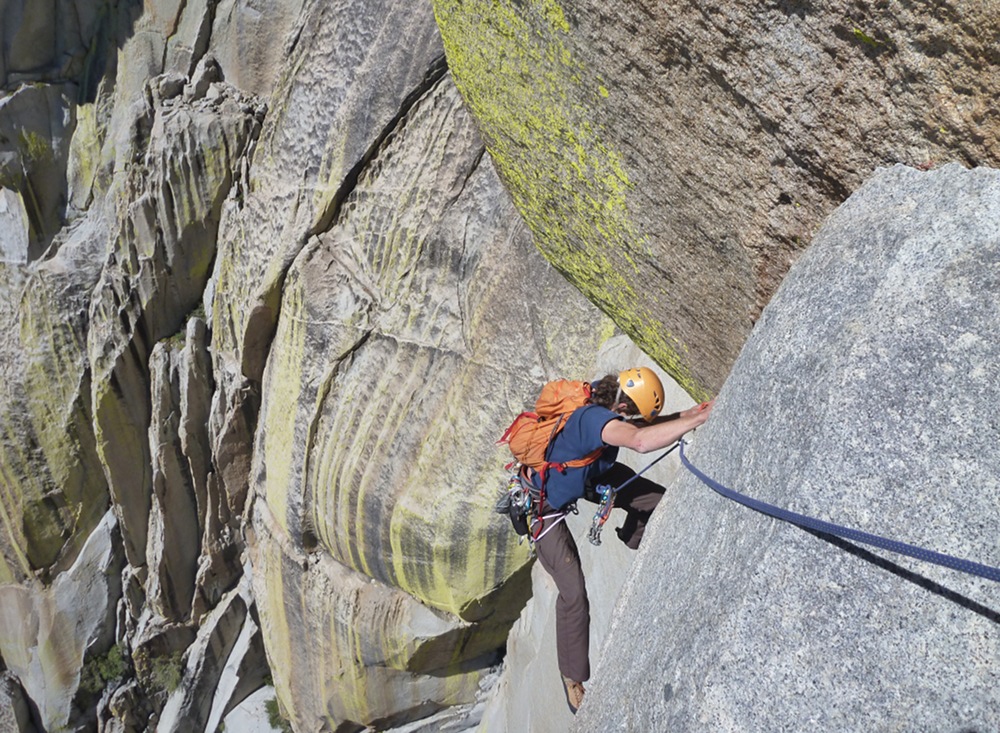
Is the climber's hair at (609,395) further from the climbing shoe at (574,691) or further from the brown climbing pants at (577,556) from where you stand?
the climbing shoe at (574,691)

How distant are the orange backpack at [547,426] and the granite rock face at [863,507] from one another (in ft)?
4.75

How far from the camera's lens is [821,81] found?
7.25 ft

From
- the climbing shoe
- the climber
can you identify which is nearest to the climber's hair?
the climber

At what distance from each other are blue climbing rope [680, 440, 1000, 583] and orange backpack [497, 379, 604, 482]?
1564 mm

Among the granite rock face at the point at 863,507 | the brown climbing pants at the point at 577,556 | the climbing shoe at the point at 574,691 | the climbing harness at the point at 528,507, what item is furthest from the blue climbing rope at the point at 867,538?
A: the climbing shoe at the point at 574,691

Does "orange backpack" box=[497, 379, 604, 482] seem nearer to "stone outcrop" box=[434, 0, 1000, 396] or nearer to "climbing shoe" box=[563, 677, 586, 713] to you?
"stone outcrop" box=[434, 0, 1000, 396]

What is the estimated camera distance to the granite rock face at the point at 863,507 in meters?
1.54

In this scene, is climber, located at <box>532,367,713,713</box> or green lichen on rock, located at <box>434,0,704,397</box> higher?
green lichen on rock, located at <box>434,0,704,397</box>

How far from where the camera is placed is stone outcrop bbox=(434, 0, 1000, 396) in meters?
2.00

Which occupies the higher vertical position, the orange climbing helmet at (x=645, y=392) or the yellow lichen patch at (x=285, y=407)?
the orange climbing helmet at (x=645, y=392)

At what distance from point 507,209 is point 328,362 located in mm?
2319

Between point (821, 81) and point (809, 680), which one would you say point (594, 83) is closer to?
point (821, 81)

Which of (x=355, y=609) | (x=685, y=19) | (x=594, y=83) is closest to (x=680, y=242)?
(x=594, y=83)

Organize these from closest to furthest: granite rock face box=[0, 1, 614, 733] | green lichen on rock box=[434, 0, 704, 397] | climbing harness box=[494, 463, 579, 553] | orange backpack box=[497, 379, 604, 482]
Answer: green lichen on rock box=[434, 0, 704, 397] → orange backpack box=[497, 379, 604, 482] → climbing harness box=[494, 463, 579, 553] → granite rock face box=[0, 1, 614, 733]
